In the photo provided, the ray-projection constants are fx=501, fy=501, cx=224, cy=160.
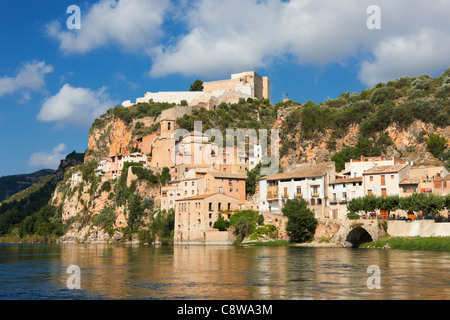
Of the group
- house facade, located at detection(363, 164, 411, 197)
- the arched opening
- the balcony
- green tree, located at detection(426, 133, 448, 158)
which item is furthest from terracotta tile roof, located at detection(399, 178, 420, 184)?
the balcony

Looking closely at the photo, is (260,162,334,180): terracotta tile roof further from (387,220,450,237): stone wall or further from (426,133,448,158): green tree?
(426,133,448,158): green tree

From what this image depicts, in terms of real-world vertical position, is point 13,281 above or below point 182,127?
below

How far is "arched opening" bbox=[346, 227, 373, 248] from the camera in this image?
5679 cm

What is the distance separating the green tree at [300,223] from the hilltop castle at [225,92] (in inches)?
2660

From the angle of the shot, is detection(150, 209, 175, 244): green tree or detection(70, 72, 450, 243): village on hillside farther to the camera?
detection(150, 209, 175, 244): green tree

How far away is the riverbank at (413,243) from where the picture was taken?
47.8 m

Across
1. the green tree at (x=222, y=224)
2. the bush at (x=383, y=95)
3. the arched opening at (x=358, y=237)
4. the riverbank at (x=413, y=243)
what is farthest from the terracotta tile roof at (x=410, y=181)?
the bush at (x=383, y=95)

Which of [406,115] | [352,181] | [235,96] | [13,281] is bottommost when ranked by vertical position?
[13,281]

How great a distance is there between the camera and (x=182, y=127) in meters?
109

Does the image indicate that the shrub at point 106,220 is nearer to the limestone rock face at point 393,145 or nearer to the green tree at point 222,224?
the green tree at point 222,224

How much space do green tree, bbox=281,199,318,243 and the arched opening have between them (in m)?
5.16

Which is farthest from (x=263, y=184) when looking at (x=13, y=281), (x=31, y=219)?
(x=31, y=219)
